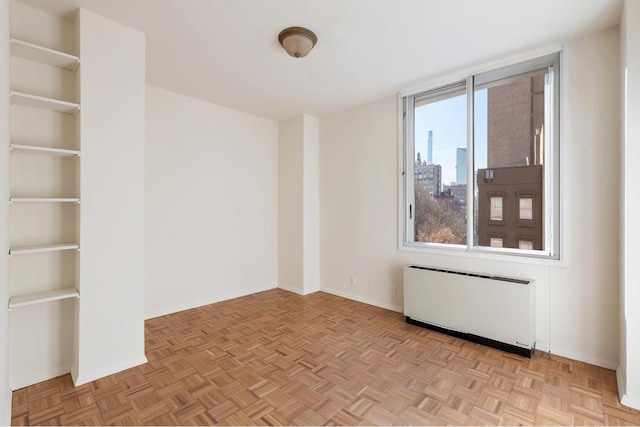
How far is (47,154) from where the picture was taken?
2.21m

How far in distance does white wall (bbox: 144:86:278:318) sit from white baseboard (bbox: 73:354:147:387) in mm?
1104

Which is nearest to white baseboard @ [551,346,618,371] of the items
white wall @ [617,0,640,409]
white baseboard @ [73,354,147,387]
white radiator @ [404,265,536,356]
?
white radiator @ [404,265,536,356]

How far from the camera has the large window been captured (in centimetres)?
273

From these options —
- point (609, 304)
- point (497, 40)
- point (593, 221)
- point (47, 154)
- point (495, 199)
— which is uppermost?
point (497, 40)

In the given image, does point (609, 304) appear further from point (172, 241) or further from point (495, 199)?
point (172, 241)

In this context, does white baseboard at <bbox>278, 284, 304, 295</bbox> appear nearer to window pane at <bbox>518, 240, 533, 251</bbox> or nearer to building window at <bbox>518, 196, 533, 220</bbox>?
window pane at <bbox>518, 240, 533, 251</bbox>

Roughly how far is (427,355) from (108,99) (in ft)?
10.7

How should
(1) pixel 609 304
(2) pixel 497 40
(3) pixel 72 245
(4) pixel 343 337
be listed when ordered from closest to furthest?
1. (3) pixel 72 245
2. (1) pixel 609 304
3. (2) pixel 497 40
4. (4) pixel 343 337

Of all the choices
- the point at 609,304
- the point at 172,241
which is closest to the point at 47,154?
the point at 172,241

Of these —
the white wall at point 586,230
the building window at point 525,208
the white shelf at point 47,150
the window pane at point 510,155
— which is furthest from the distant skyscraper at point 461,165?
the white shelf at point 47,150

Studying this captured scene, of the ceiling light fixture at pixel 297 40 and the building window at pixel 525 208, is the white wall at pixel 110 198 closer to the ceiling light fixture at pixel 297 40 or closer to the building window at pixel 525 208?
the ceiling light fixture at pixel 297 40

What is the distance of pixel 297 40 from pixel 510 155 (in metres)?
2.22

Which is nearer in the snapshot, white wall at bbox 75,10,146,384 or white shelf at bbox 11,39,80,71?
white shelf at bbox 11,39,80,71

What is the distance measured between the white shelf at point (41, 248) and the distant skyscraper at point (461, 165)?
11.3 feet
